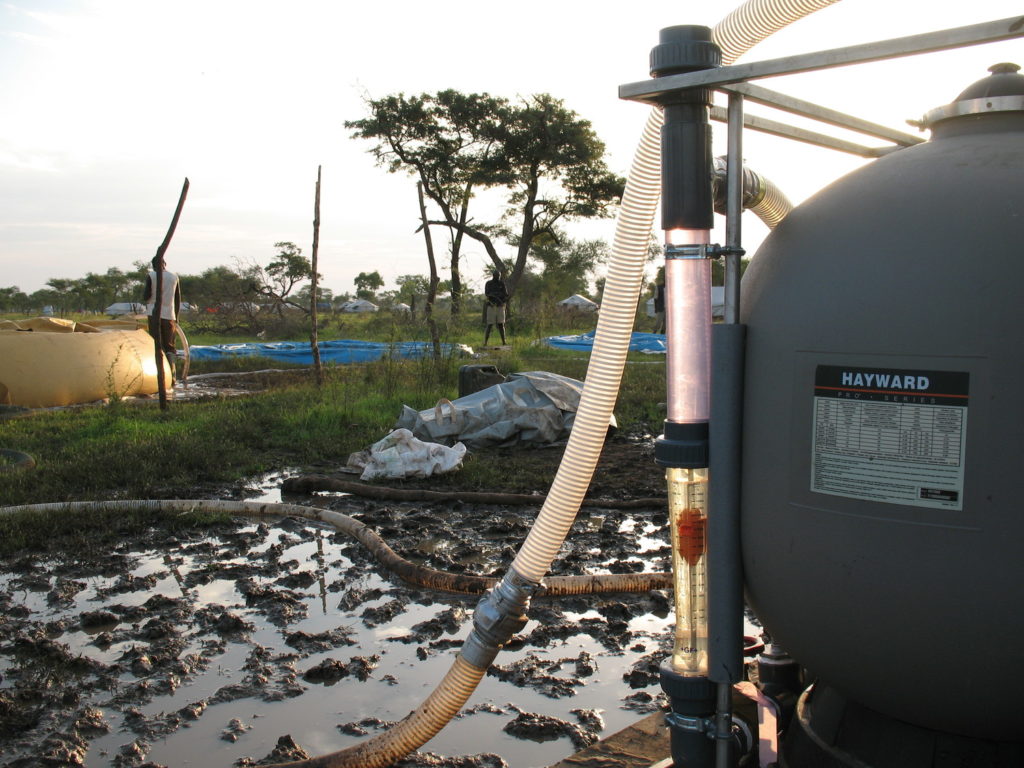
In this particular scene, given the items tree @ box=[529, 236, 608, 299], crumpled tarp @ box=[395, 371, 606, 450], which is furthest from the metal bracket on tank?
tree @ box=[529, 236, 608, 299]

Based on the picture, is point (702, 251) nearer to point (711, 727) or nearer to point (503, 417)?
point (711, 727)

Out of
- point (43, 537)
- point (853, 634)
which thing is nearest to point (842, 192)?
point (853, 634)

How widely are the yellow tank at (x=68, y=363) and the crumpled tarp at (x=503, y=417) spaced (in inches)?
168

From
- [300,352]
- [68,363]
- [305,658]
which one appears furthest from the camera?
[300,352]

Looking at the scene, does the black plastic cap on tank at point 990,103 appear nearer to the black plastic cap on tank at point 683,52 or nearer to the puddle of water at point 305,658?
the black plastic cap on tank at point 683,52

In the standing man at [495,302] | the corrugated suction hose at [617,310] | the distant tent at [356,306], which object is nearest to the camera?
the corrugated suction hose at [617,310]

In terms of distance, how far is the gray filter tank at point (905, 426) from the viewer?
5.00 feet

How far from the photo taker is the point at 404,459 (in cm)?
626

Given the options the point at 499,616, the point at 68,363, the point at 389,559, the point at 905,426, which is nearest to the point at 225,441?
the point at 389,559

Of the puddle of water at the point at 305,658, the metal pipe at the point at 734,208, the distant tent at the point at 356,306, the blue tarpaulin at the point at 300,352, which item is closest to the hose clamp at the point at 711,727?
the puddle of water at the point at 305,658

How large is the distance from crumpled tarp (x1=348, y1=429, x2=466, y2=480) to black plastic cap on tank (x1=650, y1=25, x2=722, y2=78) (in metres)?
4.61

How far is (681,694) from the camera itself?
1881mm

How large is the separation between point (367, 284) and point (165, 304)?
183 ft

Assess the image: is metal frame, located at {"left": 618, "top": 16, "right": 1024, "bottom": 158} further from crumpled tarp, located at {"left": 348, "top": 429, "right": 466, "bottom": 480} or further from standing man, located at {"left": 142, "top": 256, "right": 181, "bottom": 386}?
standing man, located at {"left": 142, "top": 256, "right": 181, "bottom": 386}
